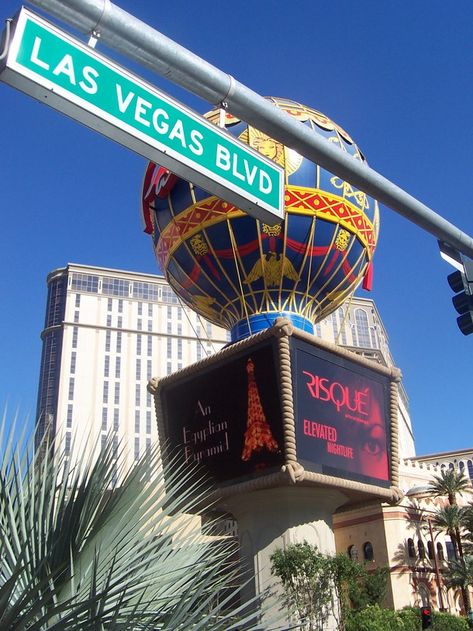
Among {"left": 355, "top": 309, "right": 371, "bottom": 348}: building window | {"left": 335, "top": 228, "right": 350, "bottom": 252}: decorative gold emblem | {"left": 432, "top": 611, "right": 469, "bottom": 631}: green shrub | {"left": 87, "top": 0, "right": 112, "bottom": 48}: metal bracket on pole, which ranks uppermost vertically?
{"left": 355, "top": 309, "right": 371, "bottom": 348}: building window

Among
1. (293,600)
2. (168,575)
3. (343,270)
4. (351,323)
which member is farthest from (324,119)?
(351,323)

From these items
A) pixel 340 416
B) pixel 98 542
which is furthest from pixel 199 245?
pixel 98 542

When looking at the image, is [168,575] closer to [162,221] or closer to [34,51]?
[34,51]

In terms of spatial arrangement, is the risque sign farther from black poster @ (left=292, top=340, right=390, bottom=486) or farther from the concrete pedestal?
the concrete pedestal

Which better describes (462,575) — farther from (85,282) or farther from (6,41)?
(85,282)

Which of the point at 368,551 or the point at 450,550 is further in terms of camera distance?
the point at 450,550

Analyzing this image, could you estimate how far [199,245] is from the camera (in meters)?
21.3

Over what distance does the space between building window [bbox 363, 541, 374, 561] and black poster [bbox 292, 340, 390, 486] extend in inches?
896

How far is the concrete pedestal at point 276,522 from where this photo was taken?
19.5 metres

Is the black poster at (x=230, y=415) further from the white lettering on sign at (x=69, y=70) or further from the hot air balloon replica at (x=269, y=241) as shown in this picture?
the white lettering on sign at (x=69, y=70)

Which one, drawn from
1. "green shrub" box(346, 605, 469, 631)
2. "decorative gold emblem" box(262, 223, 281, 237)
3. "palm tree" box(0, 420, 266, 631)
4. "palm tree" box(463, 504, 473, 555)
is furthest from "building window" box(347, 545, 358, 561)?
"palm tree" box(0, 420, 266, 631)

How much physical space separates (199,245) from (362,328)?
109417 millimetres

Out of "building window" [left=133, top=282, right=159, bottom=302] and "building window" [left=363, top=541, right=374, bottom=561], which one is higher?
"building window" [left=133, top=282, right=159, bottom=302]

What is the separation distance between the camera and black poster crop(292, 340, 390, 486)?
60.9 ft
